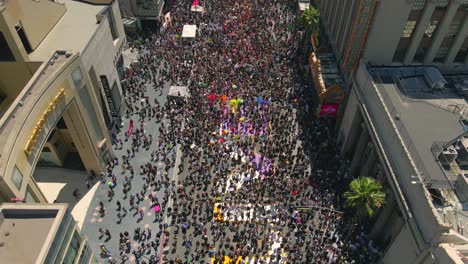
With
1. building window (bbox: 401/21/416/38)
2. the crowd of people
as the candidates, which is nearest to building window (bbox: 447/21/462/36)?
building window (bbox: 401/21/416/38)

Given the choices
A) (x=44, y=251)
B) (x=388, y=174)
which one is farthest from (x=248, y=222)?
(x=44, y=251)

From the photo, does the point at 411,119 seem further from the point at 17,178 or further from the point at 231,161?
the point at 17,178

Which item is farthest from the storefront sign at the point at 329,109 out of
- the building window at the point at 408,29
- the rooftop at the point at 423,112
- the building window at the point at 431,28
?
the building window at the point at 431,28

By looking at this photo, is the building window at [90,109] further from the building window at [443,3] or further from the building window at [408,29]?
the building window at [443,3]

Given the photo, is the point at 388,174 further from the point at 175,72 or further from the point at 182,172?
the point at 175,72

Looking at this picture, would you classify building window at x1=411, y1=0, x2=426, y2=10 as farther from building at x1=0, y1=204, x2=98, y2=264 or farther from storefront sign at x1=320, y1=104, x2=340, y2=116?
building at x1=0, y1=204, x2=98, y2=264

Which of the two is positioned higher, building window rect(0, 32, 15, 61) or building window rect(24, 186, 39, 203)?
building window rect(0, 32, 15, 61)
